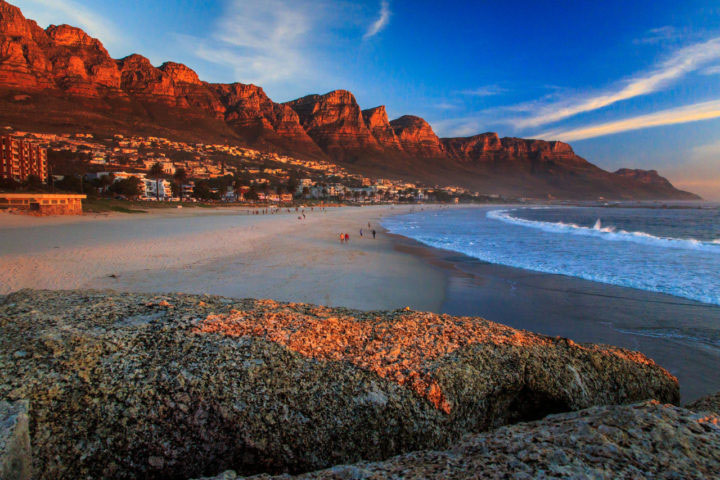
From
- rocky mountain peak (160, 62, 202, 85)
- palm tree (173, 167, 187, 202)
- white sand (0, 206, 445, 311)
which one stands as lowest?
white sand (0, 206, 445, 311)

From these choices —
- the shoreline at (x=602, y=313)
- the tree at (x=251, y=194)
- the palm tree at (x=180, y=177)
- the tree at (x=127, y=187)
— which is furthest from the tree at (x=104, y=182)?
the shoreline at (x=602, y=313)

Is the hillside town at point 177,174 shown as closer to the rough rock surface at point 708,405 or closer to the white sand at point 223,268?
the white sand at point 223,268

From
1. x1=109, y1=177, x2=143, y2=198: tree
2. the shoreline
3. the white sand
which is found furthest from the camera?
x1=109, y1=177, x2=143, y2=198: tree

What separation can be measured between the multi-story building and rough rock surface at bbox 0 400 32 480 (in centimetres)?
8325

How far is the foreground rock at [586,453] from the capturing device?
1.36m

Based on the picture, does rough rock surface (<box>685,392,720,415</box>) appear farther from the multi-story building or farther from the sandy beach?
the multi-story building

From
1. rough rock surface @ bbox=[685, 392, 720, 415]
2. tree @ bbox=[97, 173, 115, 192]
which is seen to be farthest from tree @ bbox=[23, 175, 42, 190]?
rough rock surface @ bbox=[685, 392, 720, 415]

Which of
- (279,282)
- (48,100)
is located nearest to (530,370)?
(279,282)

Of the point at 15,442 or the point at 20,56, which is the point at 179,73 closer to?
the point at 20,56

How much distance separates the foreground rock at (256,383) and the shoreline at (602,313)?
4.89 m

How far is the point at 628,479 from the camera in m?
1.28

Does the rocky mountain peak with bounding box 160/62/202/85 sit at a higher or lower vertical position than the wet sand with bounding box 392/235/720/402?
higher

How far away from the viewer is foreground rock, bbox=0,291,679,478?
1.71 meters

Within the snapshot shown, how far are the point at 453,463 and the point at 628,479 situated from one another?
0.68 metres
